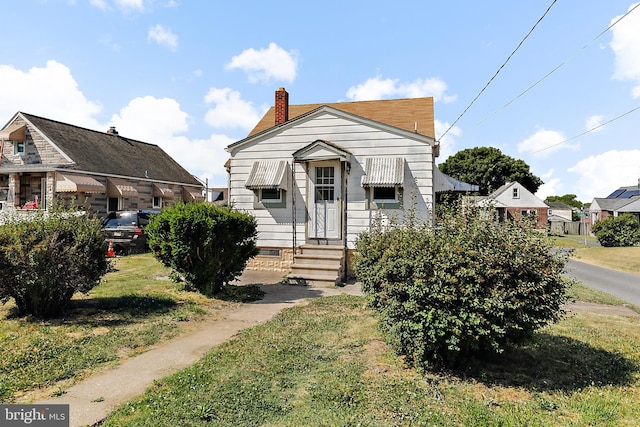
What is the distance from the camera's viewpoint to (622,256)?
20.1 meters

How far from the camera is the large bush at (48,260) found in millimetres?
5898

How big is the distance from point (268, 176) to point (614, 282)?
13235 mm

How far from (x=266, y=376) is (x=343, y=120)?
8853 mm

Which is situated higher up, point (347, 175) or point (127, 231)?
point (347, 175)

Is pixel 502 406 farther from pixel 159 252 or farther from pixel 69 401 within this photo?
pixel 159 252

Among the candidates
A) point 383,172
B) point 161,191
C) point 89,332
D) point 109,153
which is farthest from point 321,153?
point 109,153

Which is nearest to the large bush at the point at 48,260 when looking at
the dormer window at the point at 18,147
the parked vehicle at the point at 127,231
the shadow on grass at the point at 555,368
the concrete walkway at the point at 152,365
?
the concrete walkway at the point at 152,365

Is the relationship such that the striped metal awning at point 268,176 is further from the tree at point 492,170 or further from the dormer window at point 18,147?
the tree at point 492,170

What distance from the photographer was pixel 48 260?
606 centimetres

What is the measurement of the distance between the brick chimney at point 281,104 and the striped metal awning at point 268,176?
2363 mm

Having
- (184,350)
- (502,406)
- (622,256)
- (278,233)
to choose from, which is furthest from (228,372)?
(622,256)

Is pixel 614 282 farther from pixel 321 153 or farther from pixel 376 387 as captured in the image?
pixel 376 387

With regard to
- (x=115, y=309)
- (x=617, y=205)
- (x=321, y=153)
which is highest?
(x=617, y=205)
